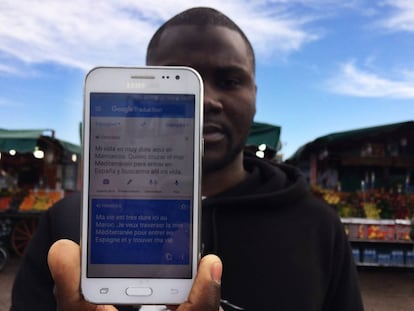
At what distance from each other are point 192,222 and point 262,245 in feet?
1.52

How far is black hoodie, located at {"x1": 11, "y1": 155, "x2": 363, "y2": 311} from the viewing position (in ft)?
5.17

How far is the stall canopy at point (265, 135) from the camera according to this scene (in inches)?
349

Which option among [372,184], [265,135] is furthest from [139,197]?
[372,184]

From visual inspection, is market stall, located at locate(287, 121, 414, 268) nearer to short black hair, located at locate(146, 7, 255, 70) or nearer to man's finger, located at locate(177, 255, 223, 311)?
short black hair, located at locate(146, 7, 255, 70)

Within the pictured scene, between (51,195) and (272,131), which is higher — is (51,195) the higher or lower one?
the lower one

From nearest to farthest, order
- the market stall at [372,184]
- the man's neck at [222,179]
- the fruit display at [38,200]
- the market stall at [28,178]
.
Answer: the man's neck at [222,179] → the market stall at [372,184] → the market stall at [28,178] → the fruit display at [38,200]

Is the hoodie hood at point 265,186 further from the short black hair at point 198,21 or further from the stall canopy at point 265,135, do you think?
the stall canopy at point 265,135

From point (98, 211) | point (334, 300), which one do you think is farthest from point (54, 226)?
point (334, 300)

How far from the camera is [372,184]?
33.3 ft

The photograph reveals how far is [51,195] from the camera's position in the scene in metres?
10.2

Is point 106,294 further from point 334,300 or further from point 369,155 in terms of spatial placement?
point 369,155

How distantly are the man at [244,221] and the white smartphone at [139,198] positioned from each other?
1.15 feet

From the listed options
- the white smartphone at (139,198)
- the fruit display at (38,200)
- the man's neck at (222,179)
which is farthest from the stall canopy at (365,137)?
the white smartphone at (139,198)

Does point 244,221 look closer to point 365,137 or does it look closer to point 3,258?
point 3,258
